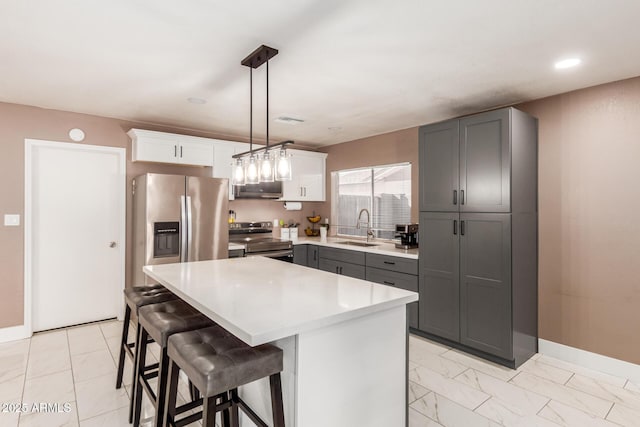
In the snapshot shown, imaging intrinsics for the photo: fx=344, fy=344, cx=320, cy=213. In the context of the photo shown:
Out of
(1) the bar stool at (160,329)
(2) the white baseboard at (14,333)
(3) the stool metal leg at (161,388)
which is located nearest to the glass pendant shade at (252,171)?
(1) the bar stool at (160,329)

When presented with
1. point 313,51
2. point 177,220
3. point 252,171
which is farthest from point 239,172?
point 177,220

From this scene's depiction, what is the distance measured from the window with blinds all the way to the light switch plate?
152 inches

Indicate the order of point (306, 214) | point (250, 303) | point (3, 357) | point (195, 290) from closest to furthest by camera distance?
point (250, 303)
point (195, 290)
point (3, 357)
point (306, 214)

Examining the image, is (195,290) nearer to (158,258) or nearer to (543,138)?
(158,258)

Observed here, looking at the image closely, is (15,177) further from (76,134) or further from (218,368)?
(218,368)

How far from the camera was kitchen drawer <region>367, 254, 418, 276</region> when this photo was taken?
11.9 feet

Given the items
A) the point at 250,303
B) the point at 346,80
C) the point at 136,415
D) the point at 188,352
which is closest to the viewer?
the point at 188,352

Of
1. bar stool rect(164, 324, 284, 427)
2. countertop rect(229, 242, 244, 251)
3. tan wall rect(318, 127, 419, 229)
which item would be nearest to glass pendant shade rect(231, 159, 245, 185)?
bar stool rect(164, 324, 284, 427)

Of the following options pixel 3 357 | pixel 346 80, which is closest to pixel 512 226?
pixel 346 80

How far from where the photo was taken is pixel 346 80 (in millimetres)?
2781

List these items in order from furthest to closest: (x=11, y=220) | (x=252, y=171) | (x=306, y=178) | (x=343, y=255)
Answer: (x=306, y=178) < (x=343, y=255) < (x=11, y=220) < (x=252, y=171)

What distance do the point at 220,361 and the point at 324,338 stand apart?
1.50 ft

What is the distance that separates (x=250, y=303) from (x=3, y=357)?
294 centimetres

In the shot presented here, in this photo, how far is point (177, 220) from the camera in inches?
145
